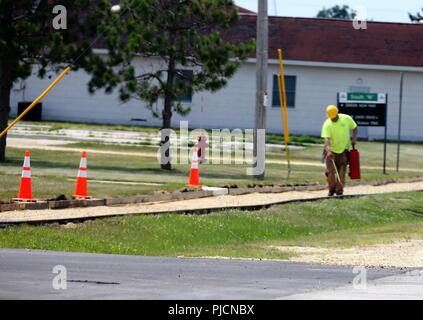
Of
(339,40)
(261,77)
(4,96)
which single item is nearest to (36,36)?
(4,96)

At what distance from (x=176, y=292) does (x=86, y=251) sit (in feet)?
18.3

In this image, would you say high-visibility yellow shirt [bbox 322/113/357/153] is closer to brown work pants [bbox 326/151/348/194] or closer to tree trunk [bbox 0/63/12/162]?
brown work pants [bbox 326/151/348/194]

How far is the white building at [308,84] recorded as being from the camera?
2237 inches

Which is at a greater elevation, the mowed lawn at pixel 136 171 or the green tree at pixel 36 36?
the green tree at pixel 36 36

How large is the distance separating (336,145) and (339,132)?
0.31m

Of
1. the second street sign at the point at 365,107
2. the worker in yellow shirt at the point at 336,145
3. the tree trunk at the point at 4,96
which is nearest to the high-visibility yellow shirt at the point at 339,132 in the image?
the worker in yellow shirt at the point at 336,145

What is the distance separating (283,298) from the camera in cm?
1160

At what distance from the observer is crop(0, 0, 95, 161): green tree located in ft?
104

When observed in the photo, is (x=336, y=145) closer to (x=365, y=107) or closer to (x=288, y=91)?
(x=365, y=107)

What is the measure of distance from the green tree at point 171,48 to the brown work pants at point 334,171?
273 inches

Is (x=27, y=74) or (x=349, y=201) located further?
(x=27, y=74)

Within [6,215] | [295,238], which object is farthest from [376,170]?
[6,215]

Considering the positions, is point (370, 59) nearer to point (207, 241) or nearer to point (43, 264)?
point (207, 241)

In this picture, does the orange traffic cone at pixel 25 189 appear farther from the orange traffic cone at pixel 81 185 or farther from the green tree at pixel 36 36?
the green tree at pixel 36 36
